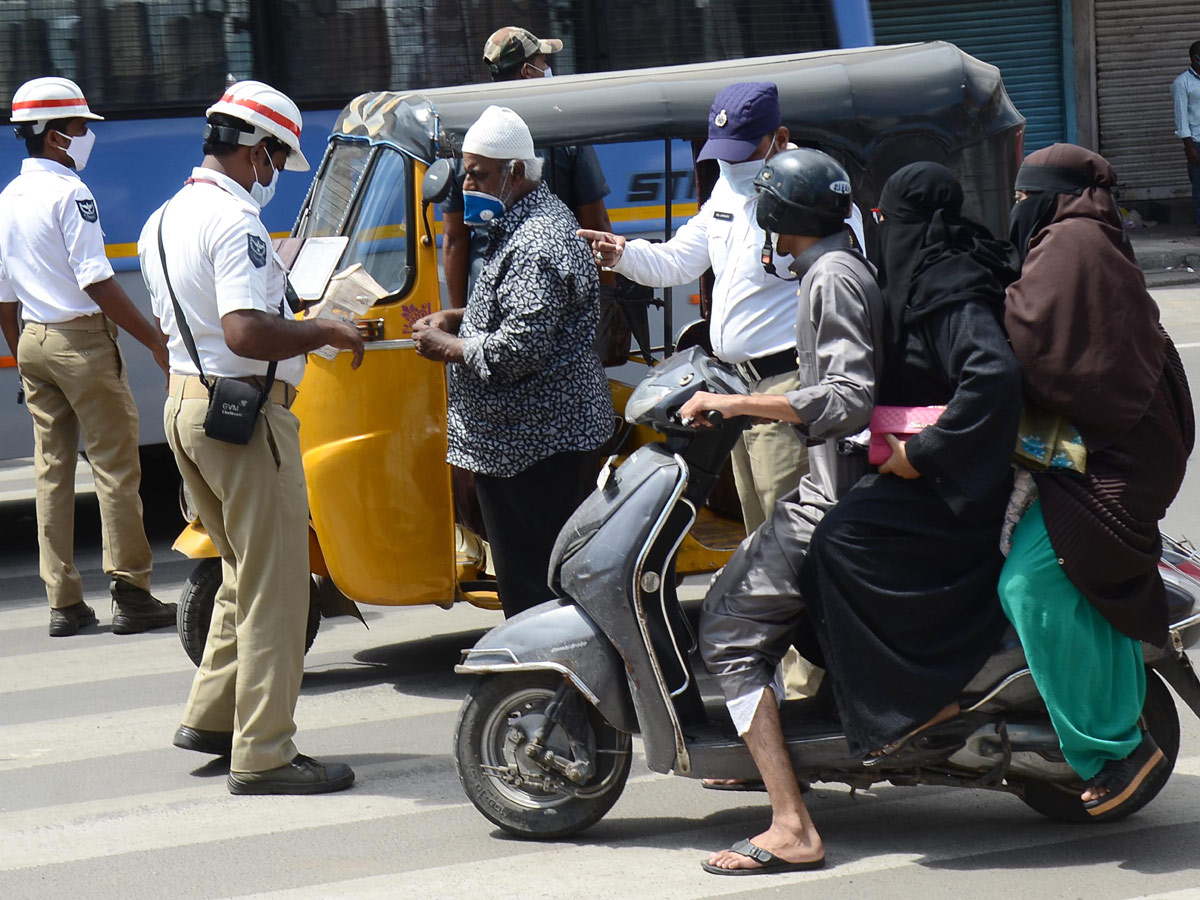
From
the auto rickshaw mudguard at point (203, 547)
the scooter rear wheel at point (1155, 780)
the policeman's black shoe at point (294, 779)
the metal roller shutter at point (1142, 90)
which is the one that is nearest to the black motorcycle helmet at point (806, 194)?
the scooter rear wheel at point (1155, 780)

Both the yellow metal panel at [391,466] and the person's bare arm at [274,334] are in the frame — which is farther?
the yellow metal panel at [391,466]

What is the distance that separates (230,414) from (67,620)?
2781mm

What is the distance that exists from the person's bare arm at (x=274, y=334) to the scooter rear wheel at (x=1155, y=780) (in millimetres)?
2259

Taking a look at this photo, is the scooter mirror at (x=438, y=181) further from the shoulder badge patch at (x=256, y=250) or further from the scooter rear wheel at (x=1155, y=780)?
the scooter rear wheel at (x=1155, y=780)

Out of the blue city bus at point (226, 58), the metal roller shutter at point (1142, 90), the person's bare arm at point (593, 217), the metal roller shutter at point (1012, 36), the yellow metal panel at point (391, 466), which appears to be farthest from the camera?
the metal roller shutter at point (1142, 90)

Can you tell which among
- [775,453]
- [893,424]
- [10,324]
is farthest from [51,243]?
[893,424]

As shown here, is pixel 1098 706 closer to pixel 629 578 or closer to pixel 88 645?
pixel 629 578

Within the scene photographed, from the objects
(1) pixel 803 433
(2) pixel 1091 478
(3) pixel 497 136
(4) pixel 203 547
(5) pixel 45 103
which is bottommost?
(4) pixel 203 547

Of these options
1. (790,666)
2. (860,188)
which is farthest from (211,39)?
(790,666)

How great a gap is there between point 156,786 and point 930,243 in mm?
2796

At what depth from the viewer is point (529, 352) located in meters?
4.75

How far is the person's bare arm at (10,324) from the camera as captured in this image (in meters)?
7.12

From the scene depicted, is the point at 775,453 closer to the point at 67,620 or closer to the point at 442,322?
the point at 442,322

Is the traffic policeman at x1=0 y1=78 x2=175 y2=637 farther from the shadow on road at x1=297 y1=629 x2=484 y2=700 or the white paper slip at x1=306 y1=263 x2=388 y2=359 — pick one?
the white paper slip at x1=306 y1=263 x2=388 y2=359
